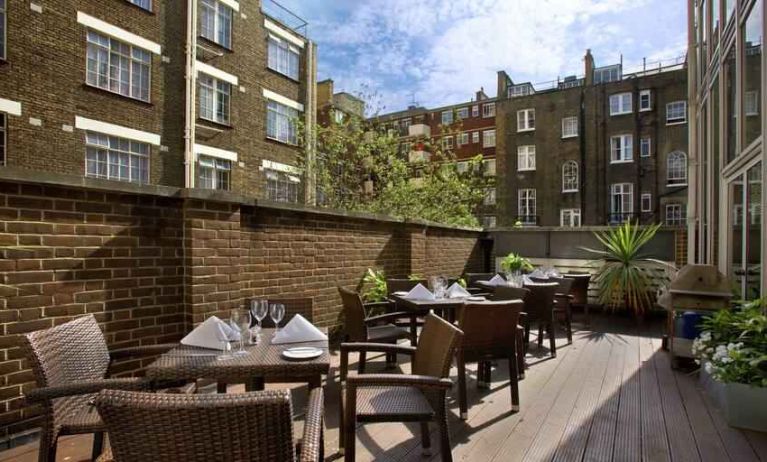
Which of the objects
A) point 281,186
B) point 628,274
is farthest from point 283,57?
point 628,274

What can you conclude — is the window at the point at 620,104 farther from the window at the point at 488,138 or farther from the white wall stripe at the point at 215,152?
the white wall stripe at the point at 215,152

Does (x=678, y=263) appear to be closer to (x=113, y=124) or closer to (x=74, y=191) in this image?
(x=74, y=191)

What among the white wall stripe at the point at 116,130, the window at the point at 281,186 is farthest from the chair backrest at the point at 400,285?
the window at the point at 281,186

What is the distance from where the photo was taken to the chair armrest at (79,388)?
66.4 inches

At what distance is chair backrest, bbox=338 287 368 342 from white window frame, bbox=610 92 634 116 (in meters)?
20.4

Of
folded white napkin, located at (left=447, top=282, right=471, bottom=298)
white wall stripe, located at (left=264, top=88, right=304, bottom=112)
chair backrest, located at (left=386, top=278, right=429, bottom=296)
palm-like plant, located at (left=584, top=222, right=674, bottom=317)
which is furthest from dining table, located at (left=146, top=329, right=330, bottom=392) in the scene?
white wall stripe, located at (left=264, top=88, right=304, bottom=112)

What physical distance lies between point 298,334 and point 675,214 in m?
20.7

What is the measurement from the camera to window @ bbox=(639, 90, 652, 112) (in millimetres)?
18905

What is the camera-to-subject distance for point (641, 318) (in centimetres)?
666

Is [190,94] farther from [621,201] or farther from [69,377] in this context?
[621,201]

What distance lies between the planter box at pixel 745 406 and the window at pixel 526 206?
62.4ft

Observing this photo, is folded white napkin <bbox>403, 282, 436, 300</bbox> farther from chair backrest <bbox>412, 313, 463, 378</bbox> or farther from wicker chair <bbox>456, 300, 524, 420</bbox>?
chair backrest <bbox>412, 313, 463, 378</bbox>

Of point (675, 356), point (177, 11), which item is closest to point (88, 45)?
point (177, 11)

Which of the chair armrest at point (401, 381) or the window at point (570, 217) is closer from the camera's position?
the chair armrest at point (401, 381)
